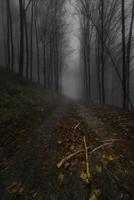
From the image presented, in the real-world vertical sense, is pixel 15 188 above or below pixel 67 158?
below

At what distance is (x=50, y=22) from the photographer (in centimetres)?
2116

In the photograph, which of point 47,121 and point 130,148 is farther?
point 47,121

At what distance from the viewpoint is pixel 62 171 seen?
301cm

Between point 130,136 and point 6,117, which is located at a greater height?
point 6,117

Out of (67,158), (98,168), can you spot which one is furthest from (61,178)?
(98,168)

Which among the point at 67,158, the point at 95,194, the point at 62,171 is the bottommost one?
the point at 95,194

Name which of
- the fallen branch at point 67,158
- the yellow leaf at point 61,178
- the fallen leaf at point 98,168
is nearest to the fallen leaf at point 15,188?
the yellow leaf at point 61,178

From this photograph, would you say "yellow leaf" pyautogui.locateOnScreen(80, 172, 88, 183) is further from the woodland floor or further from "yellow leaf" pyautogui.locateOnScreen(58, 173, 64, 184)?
"yellow leaf" pyautogui.locateOnScreen(58, 173, 64, 184)

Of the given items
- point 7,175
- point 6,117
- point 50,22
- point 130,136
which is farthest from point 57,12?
point 7,175

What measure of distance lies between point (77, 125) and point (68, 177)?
9.13ft

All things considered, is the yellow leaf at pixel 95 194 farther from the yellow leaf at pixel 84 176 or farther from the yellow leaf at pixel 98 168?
the yellow leaf at pixel 98 168

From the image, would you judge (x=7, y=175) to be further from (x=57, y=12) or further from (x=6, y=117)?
(x=57, y=12)

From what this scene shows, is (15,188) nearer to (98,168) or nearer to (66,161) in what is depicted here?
(66,161)

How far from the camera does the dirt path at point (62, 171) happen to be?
251 cm
